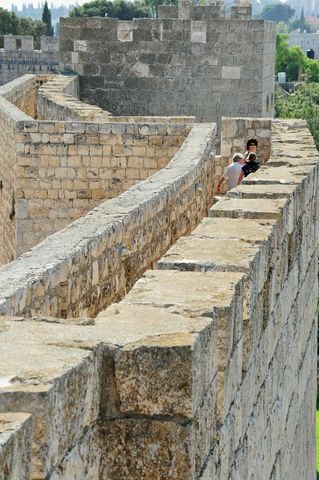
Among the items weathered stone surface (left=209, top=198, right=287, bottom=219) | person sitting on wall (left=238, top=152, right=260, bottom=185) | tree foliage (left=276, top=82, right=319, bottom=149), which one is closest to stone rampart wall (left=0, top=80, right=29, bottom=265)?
person sitting on wall (left=238, top=152, right=260, bottom=185)

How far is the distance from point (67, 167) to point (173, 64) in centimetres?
924

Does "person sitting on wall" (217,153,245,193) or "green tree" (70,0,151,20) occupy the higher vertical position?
"person sitting on wall" (217,153,245,193)

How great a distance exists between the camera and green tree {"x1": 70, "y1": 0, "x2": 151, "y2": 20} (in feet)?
324

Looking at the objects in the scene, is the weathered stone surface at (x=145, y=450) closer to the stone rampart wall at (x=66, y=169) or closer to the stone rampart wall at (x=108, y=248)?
the stone rampart wall at (x=108, y=248)

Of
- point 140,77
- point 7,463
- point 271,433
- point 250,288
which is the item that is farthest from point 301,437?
point 140,77

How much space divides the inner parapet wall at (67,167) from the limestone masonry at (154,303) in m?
0.01

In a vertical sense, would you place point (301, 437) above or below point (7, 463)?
below

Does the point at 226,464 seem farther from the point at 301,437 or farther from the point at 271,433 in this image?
the point at 301,437

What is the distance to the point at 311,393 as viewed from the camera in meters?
10.9

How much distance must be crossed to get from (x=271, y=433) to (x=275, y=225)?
3.47ft

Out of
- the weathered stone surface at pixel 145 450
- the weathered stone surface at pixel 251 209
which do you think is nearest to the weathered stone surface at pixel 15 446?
the weathered stone surface at pixel 145 450

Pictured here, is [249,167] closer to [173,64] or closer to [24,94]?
[24,94]

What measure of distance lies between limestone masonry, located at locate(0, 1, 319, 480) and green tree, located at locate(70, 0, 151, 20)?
271 feet

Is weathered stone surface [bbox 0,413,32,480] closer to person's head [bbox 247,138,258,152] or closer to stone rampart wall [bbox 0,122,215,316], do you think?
stone rampart wall [bbox 0,122,215,316]
